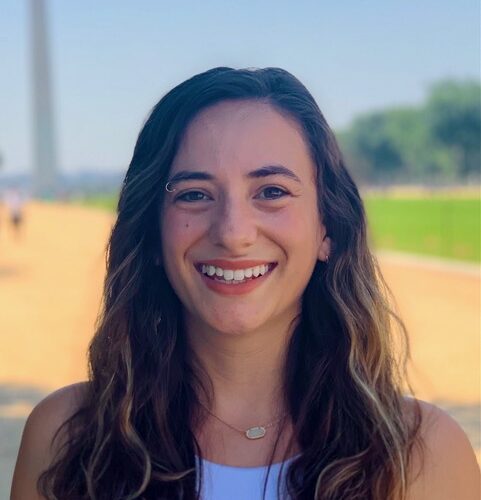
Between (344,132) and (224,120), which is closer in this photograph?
(224,120)

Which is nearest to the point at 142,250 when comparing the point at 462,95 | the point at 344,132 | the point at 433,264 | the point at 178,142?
the point at 178,142

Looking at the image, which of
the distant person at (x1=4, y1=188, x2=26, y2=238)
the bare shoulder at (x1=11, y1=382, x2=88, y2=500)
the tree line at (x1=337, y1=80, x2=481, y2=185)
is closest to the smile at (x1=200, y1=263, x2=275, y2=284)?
the bare shoulder at (x1=11, y1=382, x2=88, y2=500)

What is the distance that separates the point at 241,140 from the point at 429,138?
99.4 metres

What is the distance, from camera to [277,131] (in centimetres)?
220

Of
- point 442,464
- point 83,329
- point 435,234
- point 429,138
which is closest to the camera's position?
point 442,464

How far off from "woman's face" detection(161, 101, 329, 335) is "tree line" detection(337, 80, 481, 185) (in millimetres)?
82864

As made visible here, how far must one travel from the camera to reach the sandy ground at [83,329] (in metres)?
8.42

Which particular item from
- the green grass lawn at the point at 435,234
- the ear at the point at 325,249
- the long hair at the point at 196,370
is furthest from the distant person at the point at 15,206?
the ear at the point at 325,249

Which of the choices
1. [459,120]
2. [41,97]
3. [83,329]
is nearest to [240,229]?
[83,329]

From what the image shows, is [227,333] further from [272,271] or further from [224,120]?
[224,120]

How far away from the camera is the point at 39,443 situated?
2.18 m

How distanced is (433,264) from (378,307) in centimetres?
1854

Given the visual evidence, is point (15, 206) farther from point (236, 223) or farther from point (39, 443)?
point (236, 223)

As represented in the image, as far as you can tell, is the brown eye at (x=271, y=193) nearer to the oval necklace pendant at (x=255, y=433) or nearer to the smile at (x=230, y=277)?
the smile at (x=230, y=277)
